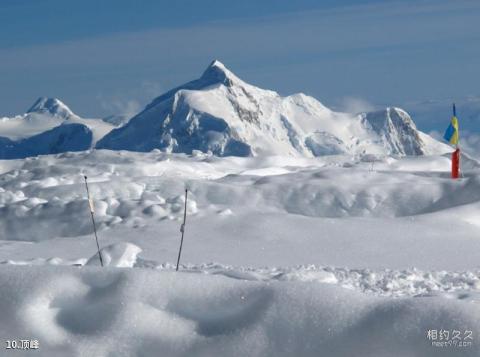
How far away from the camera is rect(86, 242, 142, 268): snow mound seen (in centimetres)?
1166

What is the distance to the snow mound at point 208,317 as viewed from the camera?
5.96 meters

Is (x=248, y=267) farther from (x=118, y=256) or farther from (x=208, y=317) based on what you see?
(x=208, y=317)

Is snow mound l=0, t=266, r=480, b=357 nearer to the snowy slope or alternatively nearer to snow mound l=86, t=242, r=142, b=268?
the snowy slope

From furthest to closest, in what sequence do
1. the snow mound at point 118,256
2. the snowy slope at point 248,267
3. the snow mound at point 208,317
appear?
the snow mound at point 118,256 < the snowy slope at point 248,267 < the snow mound at point 208,317

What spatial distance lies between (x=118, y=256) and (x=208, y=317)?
5.96 m

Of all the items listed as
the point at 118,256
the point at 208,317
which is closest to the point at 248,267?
the point at 118,256

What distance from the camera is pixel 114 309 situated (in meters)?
6.44

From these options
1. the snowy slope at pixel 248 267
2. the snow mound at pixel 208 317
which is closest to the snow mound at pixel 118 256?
the snowy slope at pixel 248 267

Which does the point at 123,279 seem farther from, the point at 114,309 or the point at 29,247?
the point at 29,247

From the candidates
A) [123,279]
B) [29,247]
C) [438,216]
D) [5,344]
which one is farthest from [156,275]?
[438,216]

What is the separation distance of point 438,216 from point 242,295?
1110 centimetres

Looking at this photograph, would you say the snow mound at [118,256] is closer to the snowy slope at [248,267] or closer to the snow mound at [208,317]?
the snowy slope at [248,267]

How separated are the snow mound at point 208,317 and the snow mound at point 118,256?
4.83 metres

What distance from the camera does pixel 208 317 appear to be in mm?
6418
